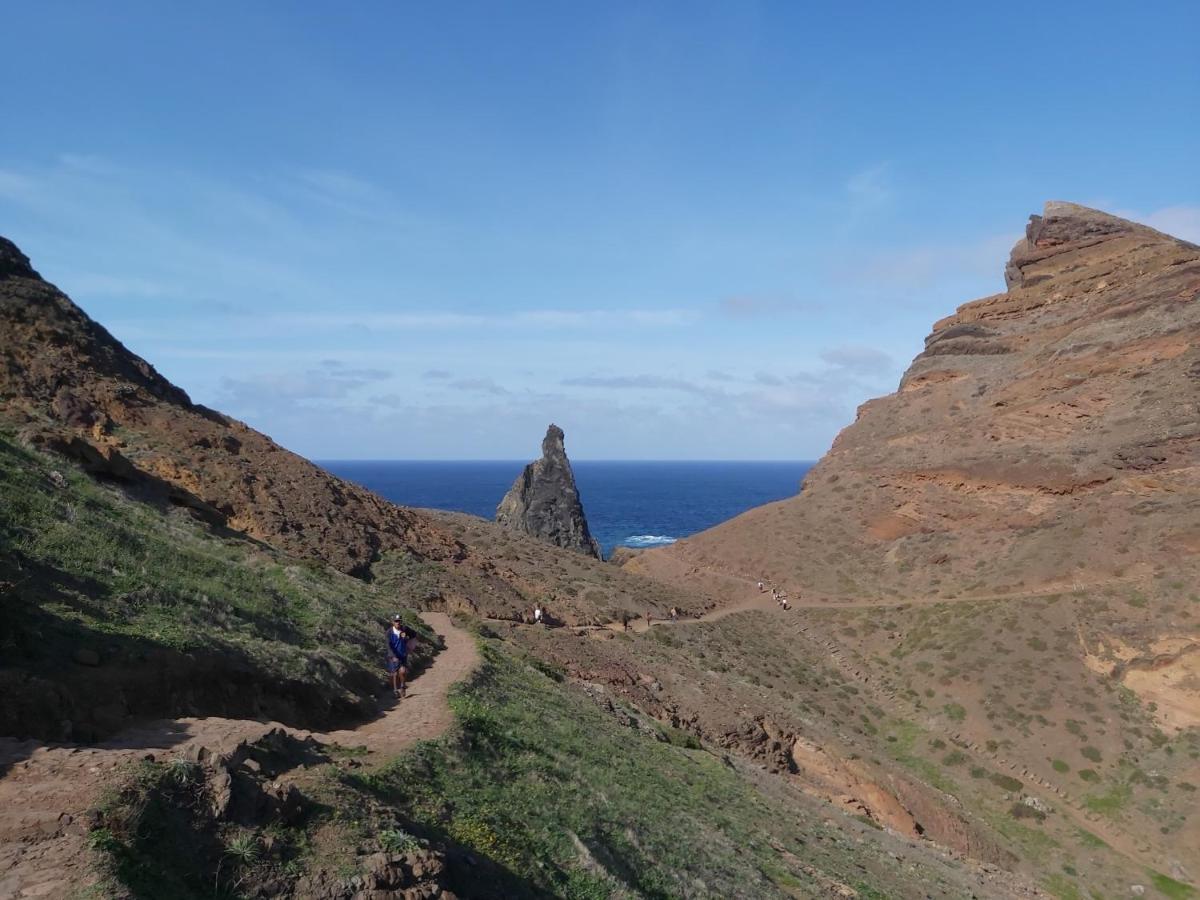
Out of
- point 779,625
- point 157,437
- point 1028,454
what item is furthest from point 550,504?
point 157,437

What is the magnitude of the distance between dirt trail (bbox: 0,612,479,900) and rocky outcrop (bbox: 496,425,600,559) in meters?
60.9

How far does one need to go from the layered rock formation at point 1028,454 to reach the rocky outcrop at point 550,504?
10.2 meters

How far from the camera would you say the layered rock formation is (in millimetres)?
45844

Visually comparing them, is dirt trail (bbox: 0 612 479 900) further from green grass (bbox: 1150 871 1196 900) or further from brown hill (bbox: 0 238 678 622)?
green grass (bbox: 1150 871 1196 900)

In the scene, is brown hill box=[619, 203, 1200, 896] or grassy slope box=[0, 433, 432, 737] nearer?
grassy slope box=[0, 433, 432, 737]

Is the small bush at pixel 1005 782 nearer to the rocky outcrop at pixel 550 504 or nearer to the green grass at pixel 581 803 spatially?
the green grass at pixel 581 803

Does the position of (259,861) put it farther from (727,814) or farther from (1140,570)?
(1140,570)

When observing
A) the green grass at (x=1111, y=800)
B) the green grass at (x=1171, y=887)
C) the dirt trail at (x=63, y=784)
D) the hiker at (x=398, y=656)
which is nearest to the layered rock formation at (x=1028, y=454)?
the green grass at (x=1111, y=800)

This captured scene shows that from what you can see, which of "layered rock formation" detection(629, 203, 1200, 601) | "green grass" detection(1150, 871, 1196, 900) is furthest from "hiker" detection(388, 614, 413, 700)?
"layered rock formation" detection(629, 203, 1200, 601)

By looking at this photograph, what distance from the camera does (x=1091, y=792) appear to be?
32.0 m

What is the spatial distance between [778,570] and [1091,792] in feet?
91.6

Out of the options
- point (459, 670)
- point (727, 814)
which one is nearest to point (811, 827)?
point (727, 814)

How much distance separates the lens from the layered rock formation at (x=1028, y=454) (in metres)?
45.8

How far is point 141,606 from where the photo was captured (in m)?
13.4
